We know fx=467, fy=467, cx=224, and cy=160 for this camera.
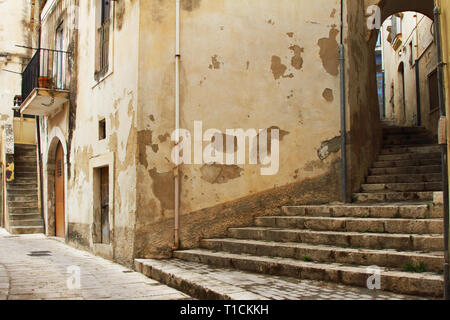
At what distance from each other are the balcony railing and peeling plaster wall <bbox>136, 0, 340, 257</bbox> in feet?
16.4

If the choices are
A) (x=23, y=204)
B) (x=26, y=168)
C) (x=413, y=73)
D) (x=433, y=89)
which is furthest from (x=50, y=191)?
(x=413, y=73)

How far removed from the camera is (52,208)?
13367 mm

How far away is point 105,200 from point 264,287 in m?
5.01

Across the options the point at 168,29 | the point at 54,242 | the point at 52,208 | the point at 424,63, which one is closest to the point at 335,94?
the point at 168,29

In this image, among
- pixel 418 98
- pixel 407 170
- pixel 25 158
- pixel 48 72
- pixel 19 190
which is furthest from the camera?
pixel 25 158

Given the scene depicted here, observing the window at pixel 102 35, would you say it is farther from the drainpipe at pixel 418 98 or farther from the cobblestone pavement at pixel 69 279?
the drainpipe at pixel 418 98

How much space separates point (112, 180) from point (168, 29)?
9.14 feet

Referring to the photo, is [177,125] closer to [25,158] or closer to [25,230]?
[25,230]

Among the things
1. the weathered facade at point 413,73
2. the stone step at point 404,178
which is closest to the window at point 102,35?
the stone step at point 404,178

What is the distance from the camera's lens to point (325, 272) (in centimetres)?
518

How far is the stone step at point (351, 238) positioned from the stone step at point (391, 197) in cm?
152

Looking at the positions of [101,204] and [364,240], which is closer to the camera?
[364,240]

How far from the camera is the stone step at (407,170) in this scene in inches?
310
